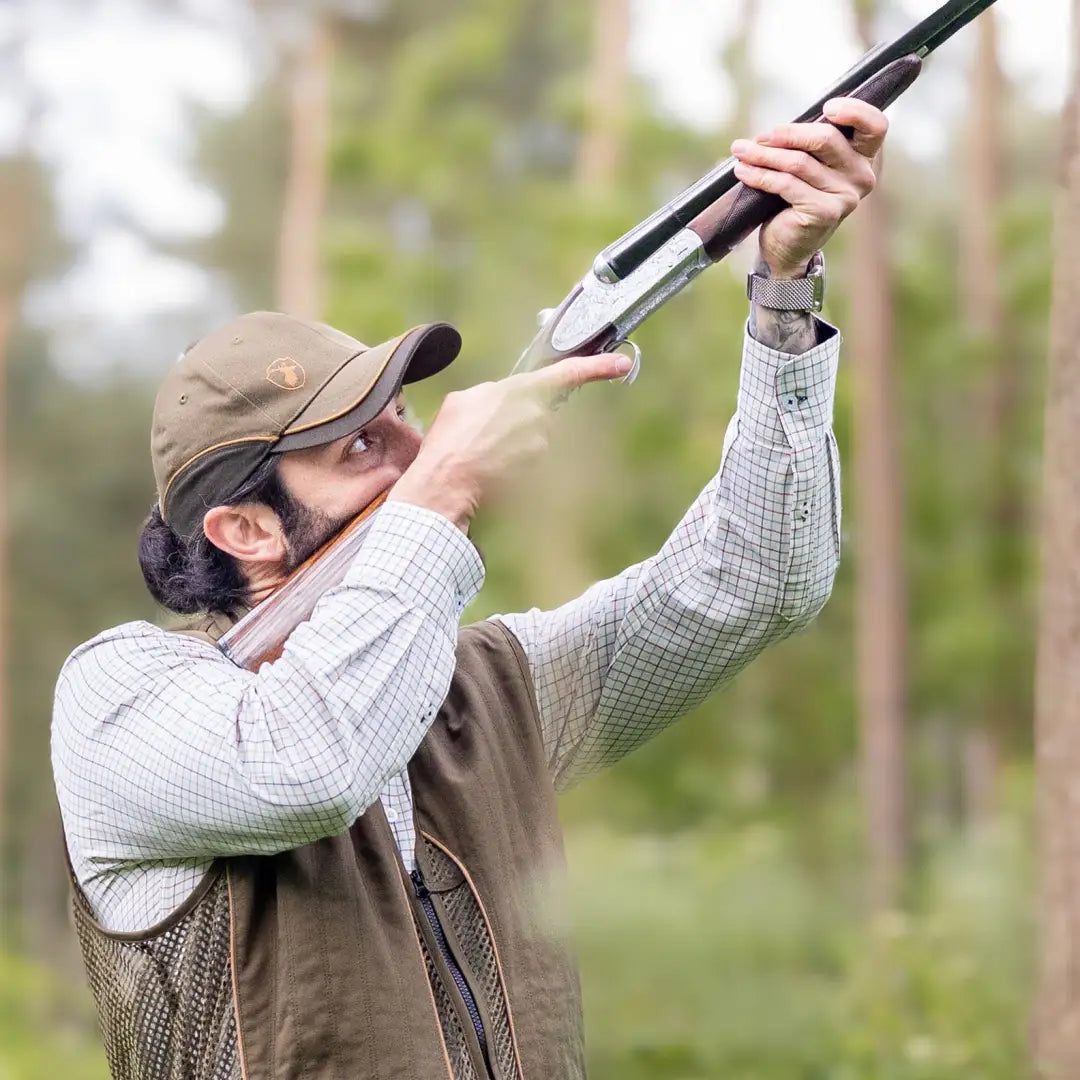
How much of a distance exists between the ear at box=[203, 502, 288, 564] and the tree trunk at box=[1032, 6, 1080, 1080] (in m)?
2.01

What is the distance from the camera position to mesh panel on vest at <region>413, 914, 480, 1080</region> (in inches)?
84.3

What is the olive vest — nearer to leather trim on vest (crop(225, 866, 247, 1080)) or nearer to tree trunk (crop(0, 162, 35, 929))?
leather trim on vest (crop(225, 866, 247, 1080))

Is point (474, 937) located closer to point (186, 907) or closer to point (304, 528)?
point (186, 907)

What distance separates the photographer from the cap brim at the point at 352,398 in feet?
7.81

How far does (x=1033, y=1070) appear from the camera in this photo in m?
3.85

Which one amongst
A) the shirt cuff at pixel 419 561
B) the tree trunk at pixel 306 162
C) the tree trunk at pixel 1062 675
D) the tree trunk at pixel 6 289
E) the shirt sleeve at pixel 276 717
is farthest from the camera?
the tree trunk at pixel 6 289

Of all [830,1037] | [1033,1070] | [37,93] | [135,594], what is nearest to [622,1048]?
[830,1037]

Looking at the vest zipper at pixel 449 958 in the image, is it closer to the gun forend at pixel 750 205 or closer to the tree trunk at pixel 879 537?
the gun forend at pixel 750 205

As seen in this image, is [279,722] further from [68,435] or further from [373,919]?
[68,435]

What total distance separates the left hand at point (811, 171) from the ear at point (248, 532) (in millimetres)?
876

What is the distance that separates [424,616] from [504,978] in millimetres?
565

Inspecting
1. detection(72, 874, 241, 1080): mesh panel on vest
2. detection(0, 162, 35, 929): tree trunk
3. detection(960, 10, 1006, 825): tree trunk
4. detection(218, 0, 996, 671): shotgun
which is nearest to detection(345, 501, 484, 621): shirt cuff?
detection(218, 0, 996, 671): shotgun

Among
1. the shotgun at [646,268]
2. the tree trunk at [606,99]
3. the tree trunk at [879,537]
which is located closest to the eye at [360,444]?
the shotgun at [646,268]

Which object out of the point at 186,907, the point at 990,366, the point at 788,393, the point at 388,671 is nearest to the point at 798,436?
the point at 788,393
